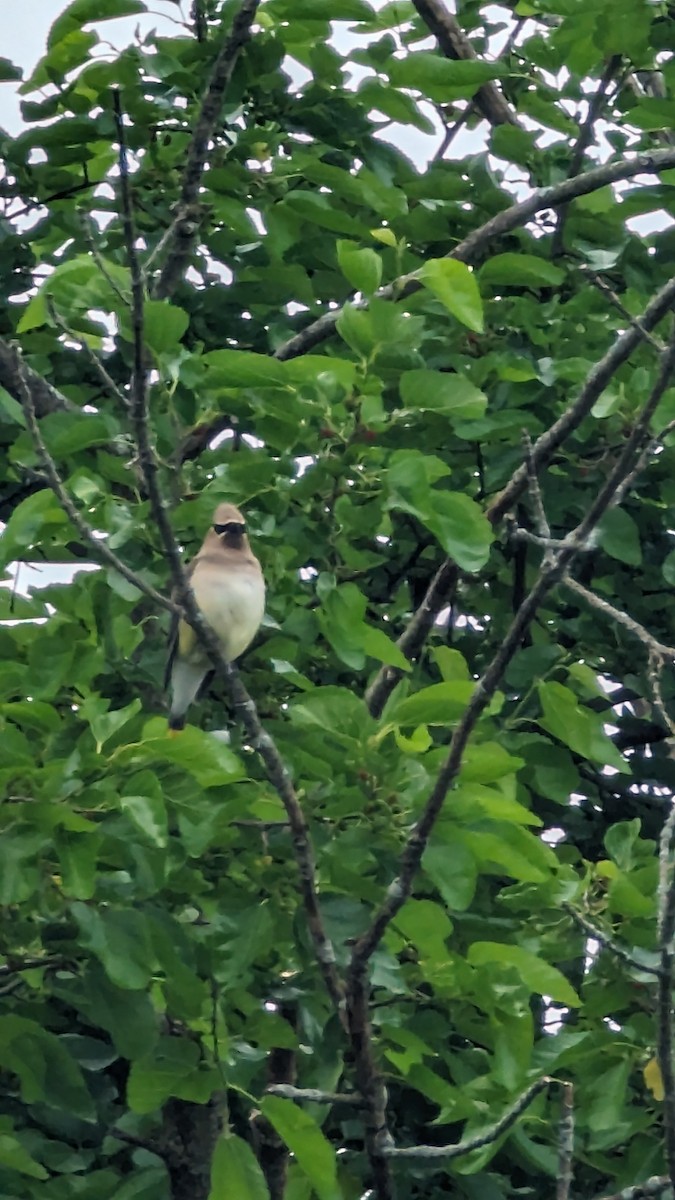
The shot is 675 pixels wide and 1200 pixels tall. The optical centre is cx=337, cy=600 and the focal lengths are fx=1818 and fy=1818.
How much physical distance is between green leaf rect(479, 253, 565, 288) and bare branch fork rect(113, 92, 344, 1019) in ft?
4.91

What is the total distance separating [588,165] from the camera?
6.63m

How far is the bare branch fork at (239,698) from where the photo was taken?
3.83m

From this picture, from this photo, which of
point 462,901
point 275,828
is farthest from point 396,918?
point 275,828

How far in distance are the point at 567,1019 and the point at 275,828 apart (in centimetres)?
135

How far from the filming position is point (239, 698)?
4.36 meters

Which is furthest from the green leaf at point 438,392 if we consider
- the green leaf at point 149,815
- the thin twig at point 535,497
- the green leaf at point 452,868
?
the green leaf at point 149,815

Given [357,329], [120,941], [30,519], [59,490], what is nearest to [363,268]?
[357,329]

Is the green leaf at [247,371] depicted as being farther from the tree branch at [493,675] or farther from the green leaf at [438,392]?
the tree branch at [493,675]

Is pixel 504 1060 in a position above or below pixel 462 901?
below

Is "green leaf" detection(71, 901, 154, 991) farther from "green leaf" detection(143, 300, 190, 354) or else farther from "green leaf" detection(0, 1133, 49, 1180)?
"green leaf" detection(143, 300, 190, 354)

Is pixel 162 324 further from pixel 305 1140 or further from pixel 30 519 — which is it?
pixel 305 1140

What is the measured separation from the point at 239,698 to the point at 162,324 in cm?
94

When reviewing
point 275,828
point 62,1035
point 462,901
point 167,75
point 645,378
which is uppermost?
point 167,75

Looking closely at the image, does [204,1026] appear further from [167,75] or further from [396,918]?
[167,75]
